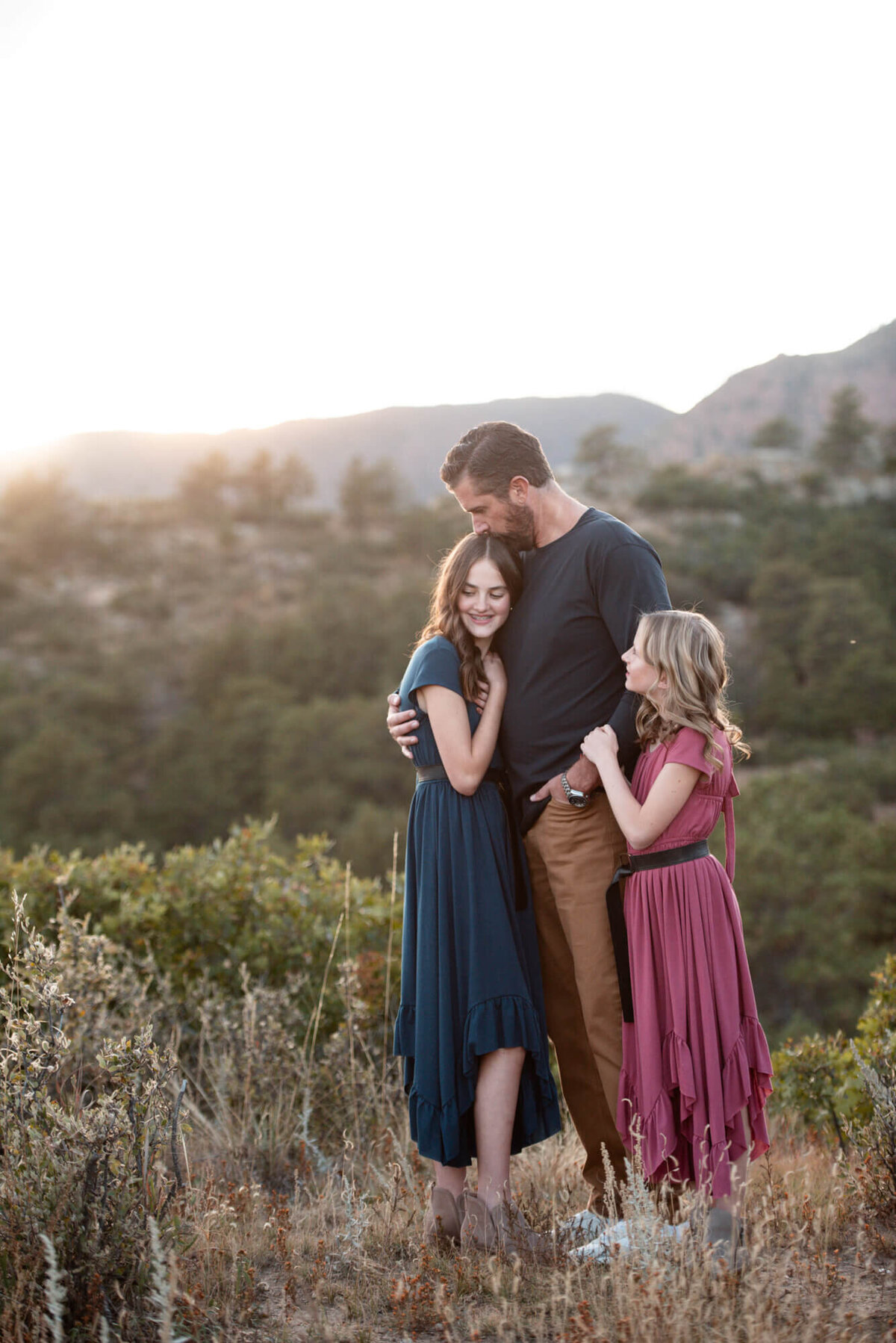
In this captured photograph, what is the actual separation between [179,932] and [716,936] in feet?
10.0

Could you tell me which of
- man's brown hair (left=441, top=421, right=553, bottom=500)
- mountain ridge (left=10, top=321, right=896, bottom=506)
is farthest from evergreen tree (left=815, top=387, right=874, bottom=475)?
man's brown hair (left=441, top=421, right=553, bottom=500)

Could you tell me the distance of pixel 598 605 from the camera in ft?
10.2

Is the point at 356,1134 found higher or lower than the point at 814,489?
lower

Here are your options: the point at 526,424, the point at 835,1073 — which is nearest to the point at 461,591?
the point at 835,1073

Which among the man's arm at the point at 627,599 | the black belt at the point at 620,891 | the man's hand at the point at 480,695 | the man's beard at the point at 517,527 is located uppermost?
the man's beard at the point at 517,527

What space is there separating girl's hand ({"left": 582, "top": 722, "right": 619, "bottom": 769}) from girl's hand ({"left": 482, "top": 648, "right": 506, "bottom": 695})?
1.06 ft

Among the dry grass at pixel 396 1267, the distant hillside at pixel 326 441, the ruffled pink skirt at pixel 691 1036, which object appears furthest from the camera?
the distant hillside at pixel 326 441

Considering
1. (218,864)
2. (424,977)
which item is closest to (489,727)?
(424,977)

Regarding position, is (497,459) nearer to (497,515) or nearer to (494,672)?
(497,515)

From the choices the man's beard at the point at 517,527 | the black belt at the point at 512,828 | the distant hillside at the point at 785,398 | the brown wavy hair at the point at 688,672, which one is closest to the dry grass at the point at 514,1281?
the black belt at the point at 512,828

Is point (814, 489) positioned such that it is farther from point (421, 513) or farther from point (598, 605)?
point (598, 605)

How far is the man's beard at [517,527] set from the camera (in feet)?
10.6

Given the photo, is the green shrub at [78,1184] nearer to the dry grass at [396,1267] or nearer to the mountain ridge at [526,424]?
the dry grass at [396,1267]

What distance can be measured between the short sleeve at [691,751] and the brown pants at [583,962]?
1.12 feet
